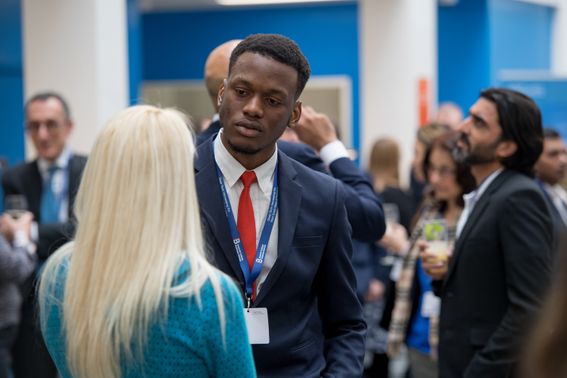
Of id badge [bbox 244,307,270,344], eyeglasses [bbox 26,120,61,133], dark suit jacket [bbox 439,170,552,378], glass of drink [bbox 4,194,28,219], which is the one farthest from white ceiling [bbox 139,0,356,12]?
id badge [bbox 244,307,270,344]

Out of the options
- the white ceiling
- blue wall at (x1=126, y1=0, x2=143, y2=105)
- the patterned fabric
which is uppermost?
the white ceiling

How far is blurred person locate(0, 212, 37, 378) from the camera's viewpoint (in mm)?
5027

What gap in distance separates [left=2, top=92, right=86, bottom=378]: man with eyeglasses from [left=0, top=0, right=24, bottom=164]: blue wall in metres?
2.58

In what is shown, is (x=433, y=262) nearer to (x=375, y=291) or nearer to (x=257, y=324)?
(x=257, y=324)

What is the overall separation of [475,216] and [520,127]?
1.53ft

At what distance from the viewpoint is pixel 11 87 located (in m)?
8.57

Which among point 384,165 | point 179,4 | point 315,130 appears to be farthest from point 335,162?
point 179,4

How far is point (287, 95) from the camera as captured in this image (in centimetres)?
273

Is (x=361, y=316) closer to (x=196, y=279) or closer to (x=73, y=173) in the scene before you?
(x=196, y=279)

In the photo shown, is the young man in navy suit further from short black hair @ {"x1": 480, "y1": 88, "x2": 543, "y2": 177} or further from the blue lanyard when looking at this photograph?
short black hair @ {"x1": 480, "y1": 88, "x2": 543, "y2": 177}

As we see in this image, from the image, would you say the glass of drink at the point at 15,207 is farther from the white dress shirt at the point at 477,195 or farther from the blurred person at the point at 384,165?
the blurred person at the point at 384,165

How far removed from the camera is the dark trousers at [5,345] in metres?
5.41

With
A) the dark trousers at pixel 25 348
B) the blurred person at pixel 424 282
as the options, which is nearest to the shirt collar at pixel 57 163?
the dark trousers at pixel 25 348

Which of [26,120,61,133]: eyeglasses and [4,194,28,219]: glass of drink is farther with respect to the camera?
[26,120,61,133]: eyeglasses
